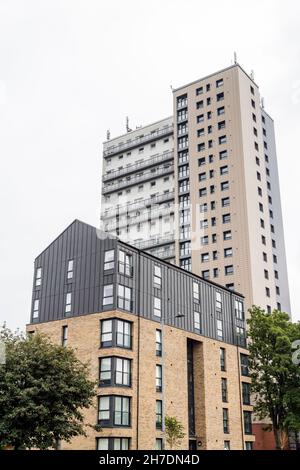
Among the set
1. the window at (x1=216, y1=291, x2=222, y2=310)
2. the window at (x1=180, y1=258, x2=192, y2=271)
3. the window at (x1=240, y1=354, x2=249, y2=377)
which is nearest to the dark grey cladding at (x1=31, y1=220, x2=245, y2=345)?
the window at (x1=216, y1=291, x2=222, y2=310)

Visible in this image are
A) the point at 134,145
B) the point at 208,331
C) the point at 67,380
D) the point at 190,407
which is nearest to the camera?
the point at 67,380

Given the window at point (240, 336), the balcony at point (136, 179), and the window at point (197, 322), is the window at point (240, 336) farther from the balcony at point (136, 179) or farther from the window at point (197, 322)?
the balcony at point (136, 179)

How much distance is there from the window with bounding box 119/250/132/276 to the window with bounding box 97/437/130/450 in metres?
12.0

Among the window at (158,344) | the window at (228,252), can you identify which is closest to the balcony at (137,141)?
the window at (228,252)

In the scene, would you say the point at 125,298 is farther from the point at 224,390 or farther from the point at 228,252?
the point at 228,252

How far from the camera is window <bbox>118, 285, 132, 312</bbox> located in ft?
133

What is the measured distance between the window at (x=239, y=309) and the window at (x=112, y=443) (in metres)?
21.3

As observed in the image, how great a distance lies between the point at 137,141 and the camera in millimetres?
85812

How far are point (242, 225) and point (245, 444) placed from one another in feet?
88.4

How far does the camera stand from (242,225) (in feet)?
221

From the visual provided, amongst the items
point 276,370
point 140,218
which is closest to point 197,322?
point 276,370
